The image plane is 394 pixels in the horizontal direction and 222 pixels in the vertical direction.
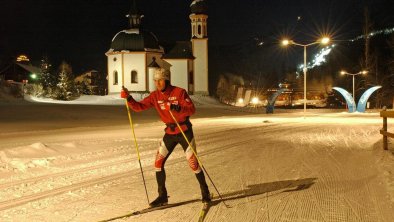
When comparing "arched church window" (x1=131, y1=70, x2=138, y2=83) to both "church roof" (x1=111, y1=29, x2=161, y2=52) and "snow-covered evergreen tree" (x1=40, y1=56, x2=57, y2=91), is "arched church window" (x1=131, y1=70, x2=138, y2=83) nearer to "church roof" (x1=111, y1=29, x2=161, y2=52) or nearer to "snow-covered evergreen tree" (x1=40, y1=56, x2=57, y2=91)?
"church roof" (x1=111, y1=29, x2=161, y2=52)

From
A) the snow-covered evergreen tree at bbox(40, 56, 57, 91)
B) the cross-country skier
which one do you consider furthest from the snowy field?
the snow-covered evergreen tree at bbox(40, 56, 57, 91)

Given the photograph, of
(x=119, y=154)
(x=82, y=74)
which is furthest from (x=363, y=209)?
(x=82, y=74)

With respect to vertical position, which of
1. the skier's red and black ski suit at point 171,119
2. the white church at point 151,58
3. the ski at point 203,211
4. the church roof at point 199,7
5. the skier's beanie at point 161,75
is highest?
the church roof at point 199,7

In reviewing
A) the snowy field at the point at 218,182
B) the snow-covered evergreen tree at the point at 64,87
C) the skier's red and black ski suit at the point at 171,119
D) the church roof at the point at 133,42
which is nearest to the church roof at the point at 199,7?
the church roof at the point at 133,42

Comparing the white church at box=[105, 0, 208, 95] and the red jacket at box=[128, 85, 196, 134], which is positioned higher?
the white church at box=[105, 0, 208, 95]

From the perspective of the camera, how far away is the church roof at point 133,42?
218ft

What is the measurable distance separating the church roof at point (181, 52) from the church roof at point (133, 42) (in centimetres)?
270

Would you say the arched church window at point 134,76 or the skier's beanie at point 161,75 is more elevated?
the arched church window at point 134,76

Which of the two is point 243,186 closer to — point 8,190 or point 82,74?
point 8,190

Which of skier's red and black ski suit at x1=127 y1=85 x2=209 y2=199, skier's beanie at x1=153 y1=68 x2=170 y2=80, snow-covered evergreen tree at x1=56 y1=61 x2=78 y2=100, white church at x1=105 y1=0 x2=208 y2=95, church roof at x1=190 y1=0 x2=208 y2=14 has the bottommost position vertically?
skier's red and black ski suit at x1=127 y1=85 x2=209 y2=199

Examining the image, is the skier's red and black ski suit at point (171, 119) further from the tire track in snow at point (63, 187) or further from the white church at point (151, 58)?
the white church at point (151, 58)

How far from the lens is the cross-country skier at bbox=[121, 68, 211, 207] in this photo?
23.0ft

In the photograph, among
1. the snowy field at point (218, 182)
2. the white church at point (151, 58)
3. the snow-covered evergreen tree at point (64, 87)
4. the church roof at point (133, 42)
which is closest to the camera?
the snowy field at point (218, 182)

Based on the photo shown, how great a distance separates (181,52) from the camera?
70.1 metres
